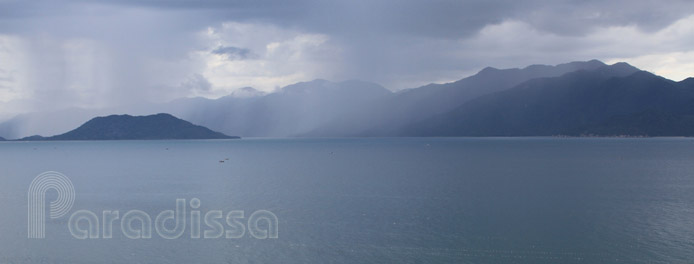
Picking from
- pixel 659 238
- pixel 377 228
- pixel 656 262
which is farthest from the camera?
pixel 377 228

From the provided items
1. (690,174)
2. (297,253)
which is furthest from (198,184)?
(690,174)

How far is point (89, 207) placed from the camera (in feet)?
197

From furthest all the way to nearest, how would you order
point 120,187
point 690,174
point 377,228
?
point 690,174, point 120,187, point 377,228

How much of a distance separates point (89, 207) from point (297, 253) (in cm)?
3622

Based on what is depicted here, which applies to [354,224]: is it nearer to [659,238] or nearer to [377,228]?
[377,228]

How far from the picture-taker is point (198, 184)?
282 ft

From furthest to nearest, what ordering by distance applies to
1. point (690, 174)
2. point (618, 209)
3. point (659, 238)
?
1. point (690, 174)
2. point (618, 209)
3. point (659, 238)

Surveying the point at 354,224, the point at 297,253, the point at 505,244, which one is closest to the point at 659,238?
the point at 505,244

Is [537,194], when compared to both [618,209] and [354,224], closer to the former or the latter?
[618,209]

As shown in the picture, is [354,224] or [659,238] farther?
[354,224]

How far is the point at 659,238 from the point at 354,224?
26208 mm

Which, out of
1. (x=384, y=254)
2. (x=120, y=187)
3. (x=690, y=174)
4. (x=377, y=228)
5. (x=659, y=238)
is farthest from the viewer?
(x=690, y=174)

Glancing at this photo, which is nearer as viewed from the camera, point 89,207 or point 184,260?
point 184,260

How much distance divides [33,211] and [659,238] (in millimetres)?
64954
